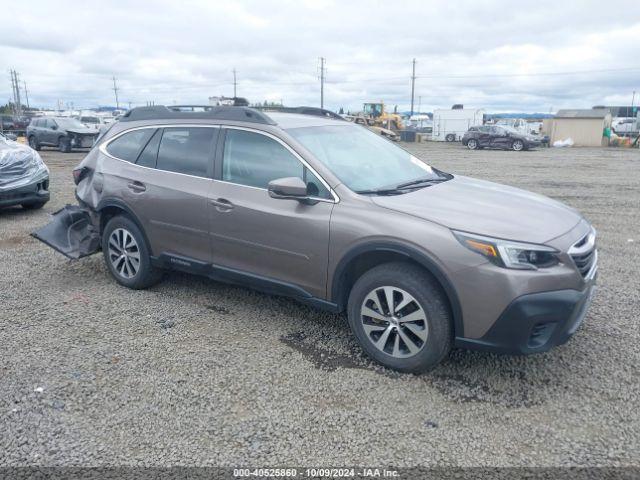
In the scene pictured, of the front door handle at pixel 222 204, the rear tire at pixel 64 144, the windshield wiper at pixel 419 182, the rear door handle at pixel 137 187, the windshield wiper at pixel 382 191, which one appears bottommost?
the rear tire at pixel 64 144

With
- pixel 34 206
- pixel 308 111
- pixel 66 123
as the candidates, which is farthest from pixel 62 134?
pixel 308 111

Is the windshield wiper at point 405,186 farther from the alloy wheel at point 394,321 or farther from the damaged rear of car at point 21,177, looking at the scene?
the damaged rear of car at point 21,177

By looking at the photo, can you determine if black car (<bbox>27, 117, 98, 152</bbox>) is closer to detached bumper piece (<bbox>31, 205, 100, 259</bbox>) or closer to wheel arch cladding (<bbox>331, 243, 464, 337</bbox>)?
detached bumper piece (<bbox>31, 205, 100, 259</bbox>)

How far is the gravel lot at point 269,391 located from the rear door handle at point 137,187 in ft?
3.39

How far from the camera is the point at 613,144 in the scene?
1494 inches

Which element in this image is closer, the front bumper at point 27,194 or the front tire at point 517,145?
the front bumper at point 27,194

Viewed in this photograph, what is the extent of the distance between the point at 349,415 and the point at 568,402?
1.38m

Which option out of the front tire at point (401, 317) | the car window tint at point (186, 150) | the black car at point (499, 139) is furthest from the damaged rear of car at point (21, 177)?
the black car at point (499, 139)

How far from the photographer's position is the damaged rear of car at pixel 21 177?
838 centimetres

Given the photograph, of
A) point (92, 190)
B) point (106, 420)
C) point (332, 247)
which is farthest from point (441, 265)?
point (92, 190)

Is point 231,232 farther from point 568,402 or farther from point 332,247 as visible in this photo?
point 568,402

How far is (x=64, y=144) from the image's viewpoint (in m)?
22.9

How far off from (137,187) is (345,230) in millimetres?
2298

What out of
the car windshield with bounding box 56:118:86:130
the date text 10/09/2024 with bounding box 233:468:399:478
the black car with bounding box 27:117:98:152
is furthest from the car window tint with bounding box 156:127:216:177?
the car windshield with bounding box 56:118:86:130
